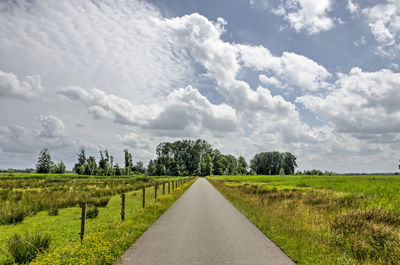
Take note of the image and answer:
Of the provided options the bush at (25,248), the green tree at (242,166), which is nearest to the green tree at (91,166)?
the green tree at (242,166)

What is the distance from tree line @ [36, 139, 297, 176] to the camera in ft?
374

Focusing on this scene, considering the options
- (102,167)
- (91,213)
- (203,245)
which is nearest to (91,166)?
(102,167)

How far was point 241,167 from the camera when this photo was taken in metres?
184

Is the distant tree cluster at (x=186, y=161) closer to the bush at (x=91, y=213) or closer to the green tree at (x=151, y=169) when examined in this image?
the green tree at (x=151, y=169)

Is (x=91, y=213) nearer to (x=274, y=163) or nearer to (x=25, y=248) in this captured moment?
(x=25, y=248)

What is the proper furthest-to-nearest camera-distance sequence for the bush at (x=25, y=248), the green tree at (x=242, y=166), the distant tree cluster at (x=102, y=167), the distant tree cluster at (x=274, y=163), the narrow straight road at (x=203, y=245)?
the green tree at (x=242, y=166)
the distant tree cluster at (x=274, y=163)
the distant tree cluster at (x=102, y=167)
the bush at (x=25, y=248)
the narrow straight road at (x=203, y=245)

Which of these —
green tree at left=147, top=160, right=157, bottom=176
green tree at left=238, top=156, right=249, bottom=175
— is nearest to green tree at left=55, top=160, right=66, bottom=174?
green tree at left=147, top=160, right=157, bottom=176

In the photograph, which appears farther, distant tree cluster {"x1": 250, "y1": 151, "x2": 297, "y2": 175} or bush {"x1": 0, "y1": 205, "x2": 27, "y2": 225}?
distant tree cluster {"x1": 250, "y1": 151, "x2": 297, "y2": 175}

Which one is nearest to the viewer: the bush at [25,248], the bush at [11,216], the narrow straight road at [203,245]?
the narrow straight road at [203,245]

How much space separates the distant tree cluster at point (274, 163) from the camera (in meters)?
166

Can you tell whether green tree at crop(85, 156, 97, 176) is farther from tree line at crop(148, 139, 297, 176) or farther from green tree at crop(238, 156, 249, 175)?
green tree at crop(238, 156, 249, 175)

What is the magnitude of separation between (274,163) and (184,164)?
69.3m

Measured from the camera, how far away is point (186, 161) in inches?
5517

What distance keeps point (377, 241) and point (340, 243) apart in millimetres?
999
